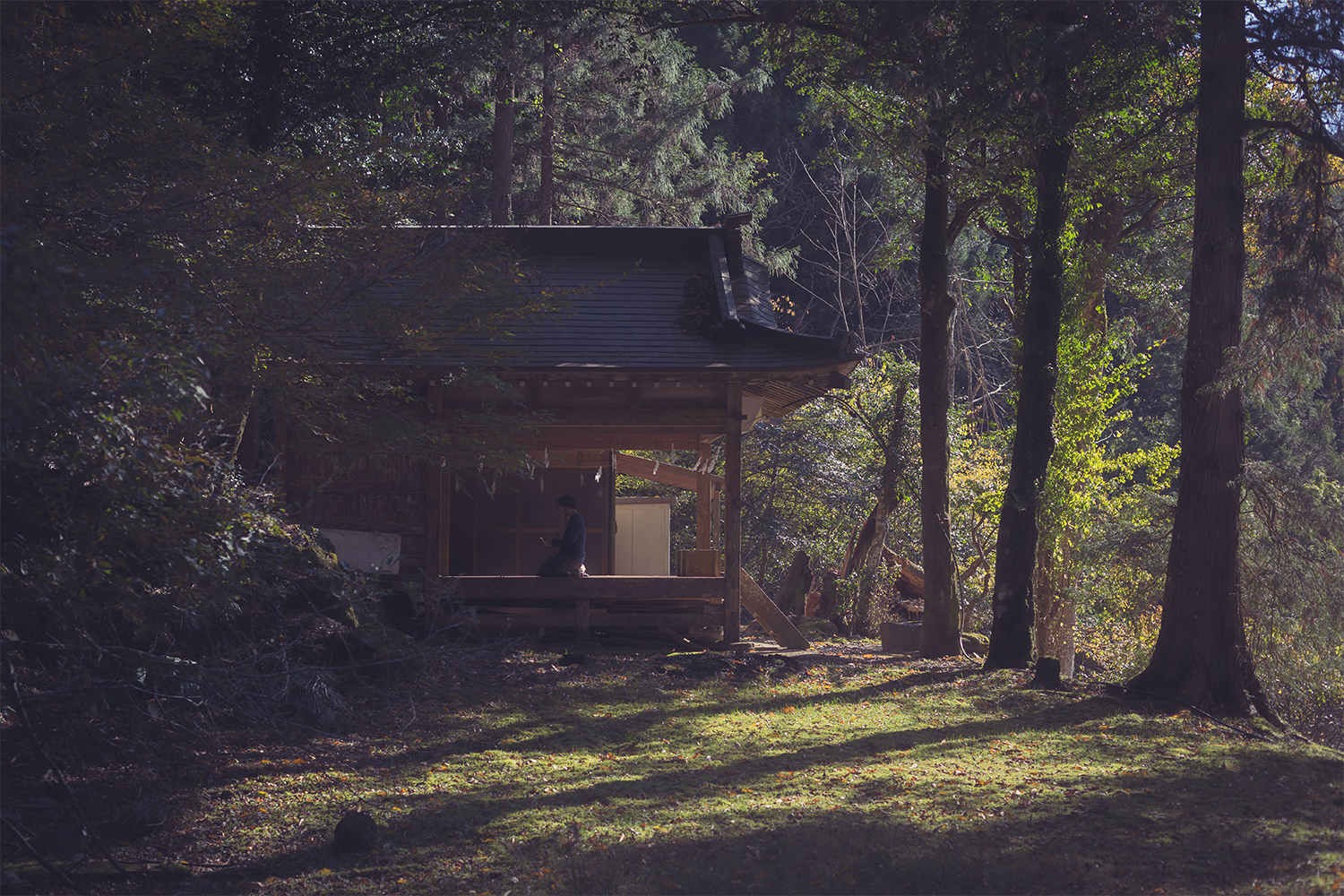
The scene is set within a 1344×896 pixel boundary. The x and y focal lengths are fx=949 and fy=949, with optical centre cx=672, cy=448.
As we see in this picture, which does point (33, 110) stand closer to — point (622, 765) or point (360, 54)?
point (622, 765)

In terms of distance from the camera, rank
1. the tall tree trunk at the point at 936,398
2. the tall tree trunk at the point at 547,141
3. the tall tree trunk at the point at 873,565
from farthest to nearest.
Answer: the tall tree trunk at the point at 547,141 → the tall tree trunk at the point at 873,565 → the tall tree trunk at the point at 936,398

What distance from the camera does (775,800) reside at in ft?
19.7

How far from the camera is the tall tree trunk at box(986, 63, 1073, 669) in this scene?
34.0ft

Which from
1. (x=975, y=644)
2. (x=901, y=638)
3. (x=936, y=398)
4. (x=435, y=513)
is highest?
(x=936, y=398)

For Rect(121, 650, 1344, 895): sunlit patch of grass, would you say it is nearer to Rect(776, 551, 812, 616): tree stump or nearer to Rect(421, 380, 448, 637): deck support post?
Rect(421, 380, 448, 637): deck support post

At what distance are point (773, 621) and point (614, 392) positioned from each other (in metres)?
3.78

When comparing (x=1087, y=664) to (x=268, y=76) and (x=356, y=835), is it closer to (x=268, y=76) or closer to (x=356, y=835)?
(x=356, y=835)

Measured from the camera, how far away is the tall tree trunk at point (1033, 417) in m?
10.4

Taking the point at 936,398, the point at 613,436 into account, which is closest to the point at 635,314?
the point at 613,436

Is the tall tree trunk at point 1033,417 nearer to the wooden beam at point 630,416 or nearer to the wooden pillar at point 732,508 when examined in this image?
the wooden pillar at point 732,508

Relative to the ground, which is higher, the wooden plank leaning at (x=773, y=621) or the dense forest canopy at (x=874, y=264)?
the dense forest canopy at (x=874, y=264)

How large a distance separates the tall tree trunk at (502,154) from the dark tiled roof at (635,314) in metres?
6.10

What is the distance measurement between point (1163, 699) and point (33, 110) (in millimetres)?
9910

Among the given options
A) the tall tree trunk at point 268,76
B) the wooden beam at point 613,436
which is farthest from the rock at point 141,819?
the tall tree trunk at point 268,76
